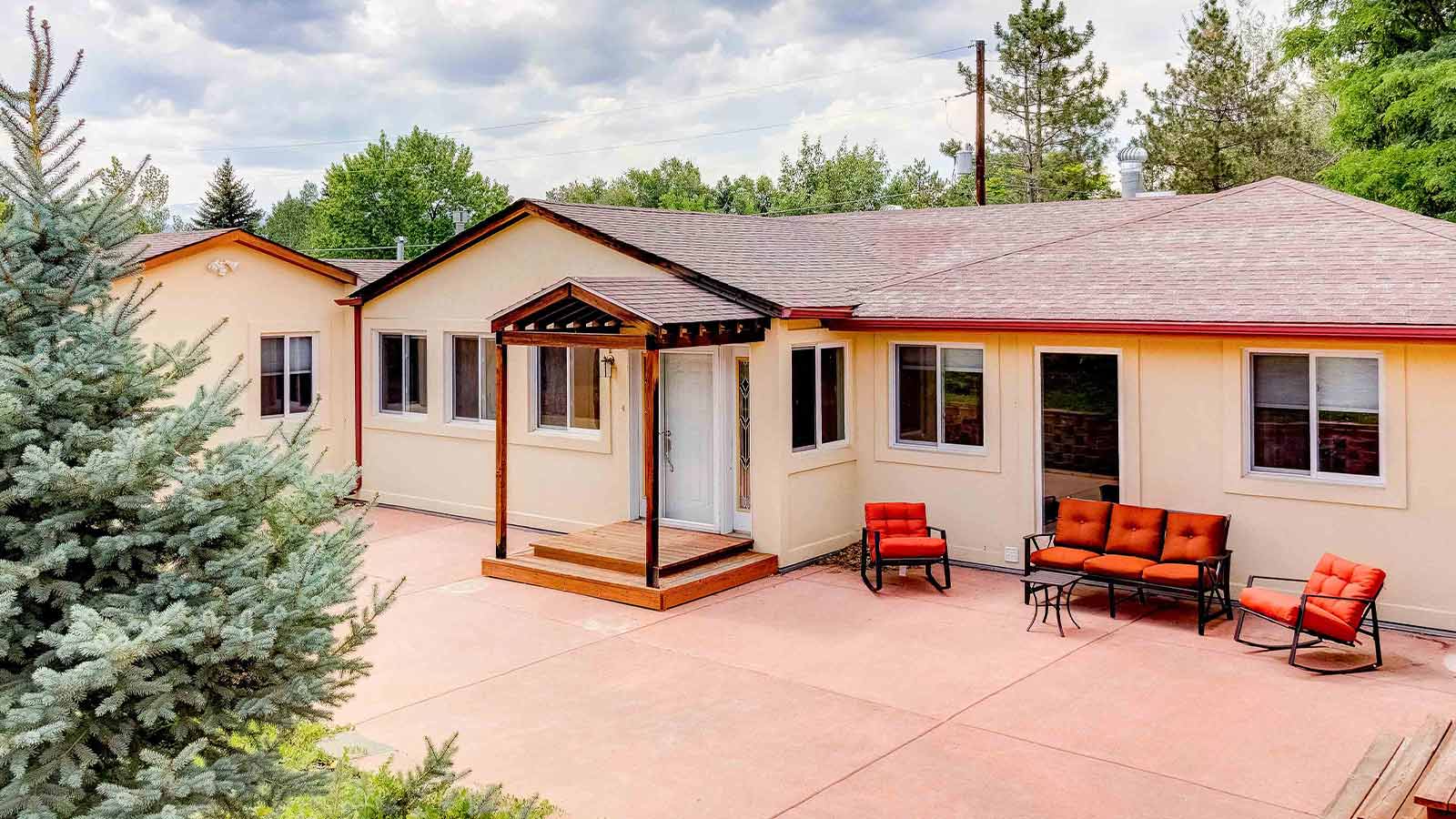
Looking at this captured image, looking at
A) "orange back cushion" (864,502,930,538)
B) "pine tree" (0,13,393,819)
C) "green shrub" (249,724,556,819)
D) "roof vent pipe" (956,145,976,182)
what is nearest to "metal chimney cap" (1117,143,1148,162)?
"roof vent pipe" (956,145,976,182)

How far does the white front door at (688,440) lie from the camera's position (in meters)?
12.6

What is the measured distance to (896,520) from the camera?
11.6 meters

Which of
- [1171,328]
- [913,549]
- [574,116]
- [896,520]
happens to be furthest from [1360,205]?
[574,116]

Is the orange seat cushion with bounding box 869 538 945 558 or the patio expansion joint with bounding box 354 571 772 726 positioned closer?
the patio expansion joint with bounding box 354 571 772 726

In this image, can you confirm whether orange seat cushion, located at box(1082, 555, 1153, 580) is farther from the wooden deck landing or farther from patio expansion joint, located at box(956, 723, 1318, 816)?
the wooden deck landing

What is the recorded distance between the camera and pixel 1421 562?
9.51 metres

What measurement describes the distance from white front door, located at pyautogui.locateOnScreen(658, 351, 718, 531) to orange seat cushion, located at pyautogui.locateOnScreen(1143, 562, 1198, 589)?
4972 mm

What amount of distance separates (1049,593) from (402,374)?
1005 centimetres

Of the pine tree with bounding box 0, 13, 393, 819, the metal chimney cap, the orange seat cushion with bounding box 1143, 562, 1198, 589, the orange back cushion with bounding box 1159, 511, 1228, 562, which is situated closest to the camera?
the pine tree with bounding box 0, 13, 393, 819

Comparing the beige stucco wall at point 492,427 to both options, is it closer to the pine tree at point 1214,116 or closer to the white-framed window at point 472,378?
the white-framed window at point 472,378

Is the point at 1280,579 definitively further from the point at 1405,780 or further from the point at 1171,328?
the point at 1405,780

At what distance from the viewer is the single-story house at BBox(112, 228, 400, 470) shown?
47.9 ft

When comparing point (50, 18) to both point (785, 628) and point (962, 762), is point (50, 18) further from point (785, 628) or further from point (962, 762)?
point (785, 628)

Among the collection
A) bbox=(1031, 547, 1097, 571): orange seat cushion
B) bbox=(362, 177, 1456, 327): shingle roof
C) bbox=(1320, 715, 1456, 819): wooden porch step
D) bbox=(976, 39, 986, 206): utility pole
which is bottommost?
bbox=(1320, 715, 1456, 819): wooden porch step
